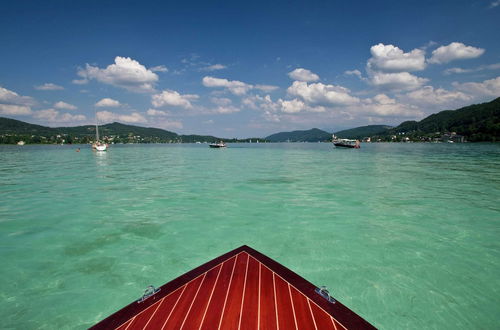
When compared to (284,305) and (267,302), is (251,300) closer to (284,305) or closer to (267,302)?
(267,302)

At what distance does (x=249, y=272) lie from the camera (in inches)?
209

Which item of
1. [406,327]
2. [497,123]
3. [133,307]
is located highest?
[497,123]

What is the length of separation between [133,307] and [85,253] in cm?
619

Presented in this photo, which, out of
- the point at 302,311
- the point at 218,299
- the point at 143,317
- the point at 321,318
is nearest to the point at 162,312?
the point at 143,317

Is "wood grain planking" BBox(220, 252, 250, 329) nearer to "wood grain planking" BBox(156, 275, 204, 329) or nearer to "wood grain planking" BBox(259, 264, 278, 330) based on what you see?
"wood grain planking" BBox(259, 264, 278, 330)

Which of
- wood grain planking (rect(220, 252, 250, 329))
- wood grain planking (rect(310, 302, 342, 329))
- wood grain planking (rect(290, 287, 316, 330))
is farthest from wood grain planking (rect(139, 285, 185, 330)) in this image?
wood grain planking (rect(310, 302, 342, 329))

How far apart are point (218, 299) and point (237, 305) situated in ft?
1.31

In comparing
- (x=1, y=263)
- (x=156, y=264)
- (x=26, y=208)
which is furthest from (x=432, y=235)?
(x=26, y=208)

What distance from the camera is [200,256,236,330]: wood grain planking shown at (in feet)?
12.5

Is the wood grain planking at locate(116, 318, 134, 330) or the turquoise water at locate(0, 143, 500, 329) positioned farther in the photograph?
the turquoise water at locate(0, 143, 500, 329)

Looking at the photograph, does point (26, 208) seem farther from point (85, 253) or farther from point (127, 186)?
point (85, 253)

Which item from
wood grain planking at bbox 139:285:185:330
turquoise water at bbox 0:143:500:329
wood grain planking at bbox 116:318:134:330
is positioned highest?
wood grain planking at bbox 139:285:185:330

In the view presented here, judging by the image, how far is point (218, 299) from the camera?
440 centimetres

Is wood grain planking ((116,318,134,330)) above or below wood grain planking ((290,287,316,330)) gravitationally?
below
